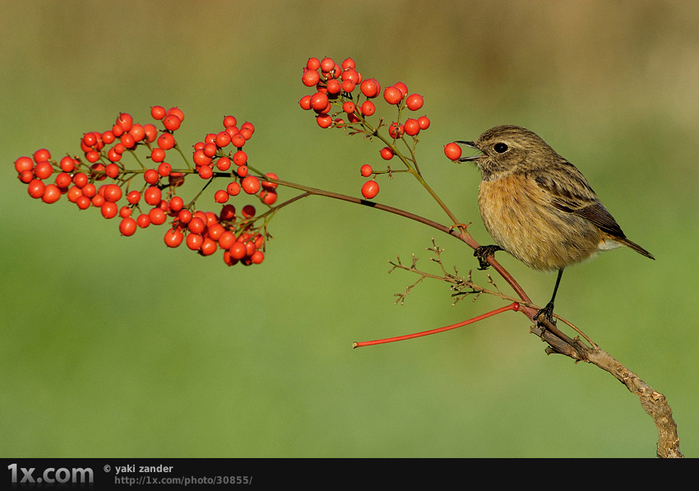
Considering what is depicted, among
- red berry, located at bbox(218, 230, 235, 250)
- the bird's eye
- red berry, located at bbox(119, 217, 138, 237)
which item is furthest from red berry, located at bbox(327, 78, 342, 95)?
the bird's eye

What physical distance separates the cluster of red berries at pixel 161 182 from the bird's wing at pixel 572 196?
6.48 feet

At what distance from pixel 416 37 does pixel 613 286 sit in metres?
4.36

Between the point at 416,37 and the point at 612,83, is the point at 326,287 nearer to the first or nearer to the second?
the point at 416,37

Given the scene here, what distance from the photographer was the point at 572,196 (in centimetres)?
398

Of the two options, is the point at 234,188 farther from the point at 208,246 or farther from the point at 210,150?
the point at 208,246

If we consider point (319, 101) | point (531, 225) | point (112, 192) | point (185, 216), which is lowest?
point (185, 216)

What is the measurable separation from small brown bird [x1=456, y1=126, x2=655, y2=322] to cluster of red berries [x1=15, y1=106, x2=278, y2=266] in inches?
59.3

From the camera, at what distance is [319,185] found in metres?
7.81

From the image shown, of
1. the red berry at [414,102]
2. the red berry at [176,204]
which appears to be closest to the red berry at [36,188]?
the red berry at [176,204]

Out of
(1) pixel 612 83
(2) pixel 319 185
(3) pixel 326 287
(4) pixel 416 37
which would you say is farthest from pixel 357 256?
(1) pixel 612 83

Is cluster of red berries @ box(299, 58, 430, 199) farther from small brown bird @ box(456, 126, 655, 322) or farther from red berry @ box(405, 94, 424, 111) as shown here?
small brown bird @ box(456, 126, 655, 322)

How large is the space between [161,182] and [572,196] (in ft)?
8.29

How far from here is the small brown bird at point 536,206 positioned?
3668mm

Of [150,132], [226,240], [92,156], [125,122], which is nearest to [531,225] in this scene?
Answer: [226,240]
